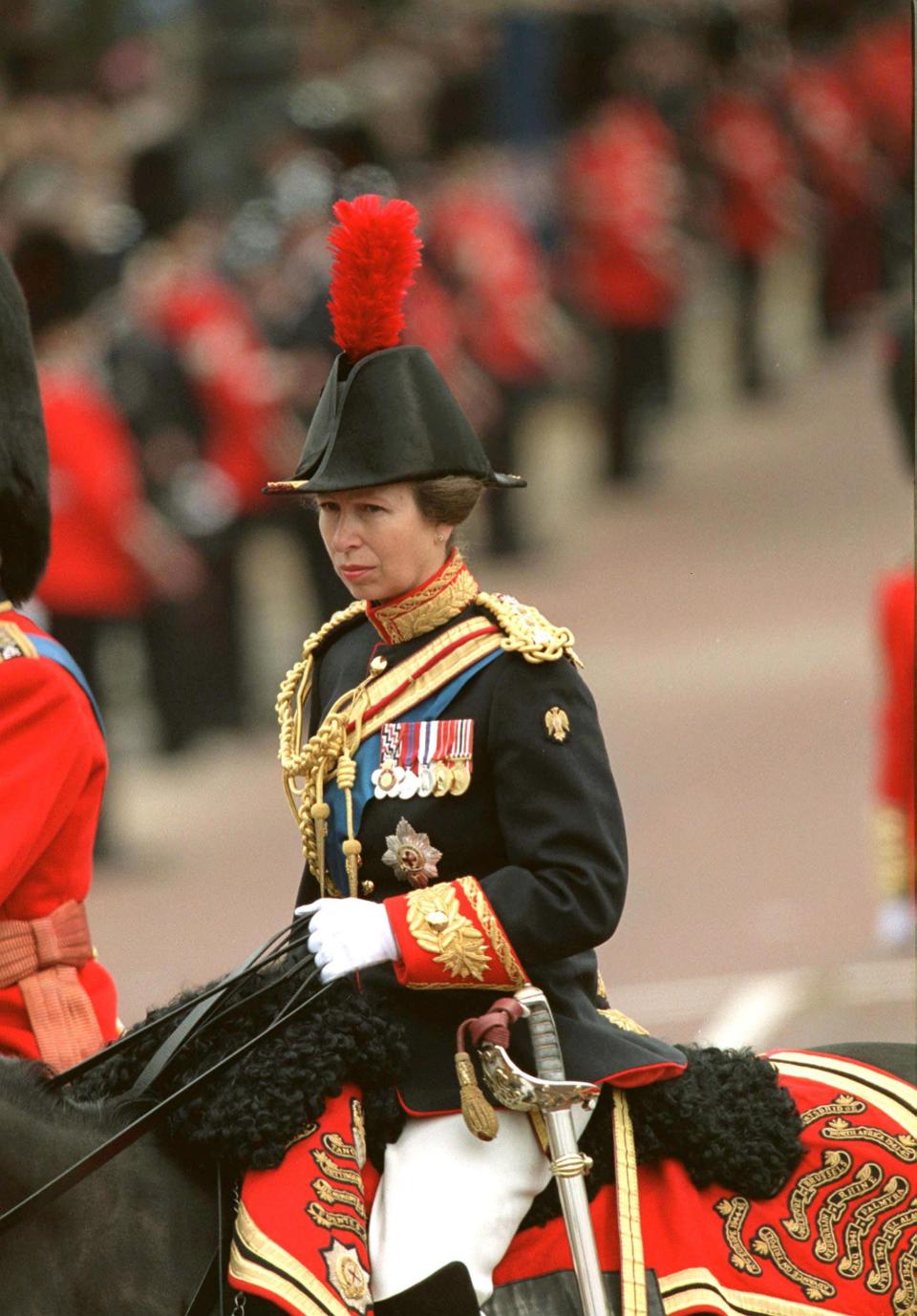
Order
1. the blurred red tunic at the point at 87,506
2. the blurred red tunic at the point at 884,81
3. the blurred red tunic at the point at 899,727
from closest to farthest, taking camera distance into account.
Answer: the blurred red tunic at the point at 899,727 → the blurred red tunic at the point at 87,506 → the blurred red tunic at the point at 884,81

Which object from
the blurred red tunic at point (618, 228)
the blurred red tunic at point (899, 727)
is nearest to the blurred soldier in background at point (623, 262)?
the blurred red tunic at point (618, 228)

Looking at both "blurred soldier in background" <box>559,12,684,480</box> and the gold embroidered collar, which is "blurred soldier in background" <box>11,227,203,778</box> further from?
"blurred soldier in background" <box>559,12,684,480</box>

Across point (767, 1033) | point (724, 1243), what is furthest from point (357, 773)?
point (767, 1033)

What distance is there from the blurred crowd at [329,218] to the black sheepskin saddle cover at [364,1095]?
3.66 meters

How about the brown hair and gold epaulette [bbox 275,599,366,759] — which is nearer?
the brown hair

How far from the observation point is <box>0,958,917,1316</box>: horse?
10.7 feet

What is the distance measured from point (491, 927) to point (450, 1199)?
0.35 meters

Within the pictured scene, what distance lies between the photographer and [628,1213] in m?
3.45

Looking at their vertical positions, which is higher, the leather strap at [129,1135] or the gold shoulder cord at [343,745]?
the gold shoulder cord at [343,745]

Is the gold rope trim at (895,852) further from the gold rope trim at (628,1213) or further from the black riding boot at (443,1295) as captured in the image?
the black riding boot at (443,1295)

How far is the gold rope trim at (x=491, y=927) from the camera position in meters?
3.33

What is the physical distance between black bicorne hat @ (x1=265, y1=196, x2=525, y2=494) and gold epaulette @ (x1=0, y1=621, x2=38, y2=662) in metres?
0.61

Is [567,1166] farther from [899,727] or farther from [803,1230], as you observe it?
[899,727]

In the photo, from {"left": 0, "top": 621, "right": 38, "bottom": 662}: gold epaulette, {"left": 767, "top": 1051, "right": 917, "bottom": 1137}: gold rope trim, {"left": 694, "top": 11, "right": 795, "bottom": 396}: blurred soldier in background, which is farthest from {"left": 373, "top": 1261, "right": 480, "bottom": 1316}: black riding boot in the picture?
{"left": 694, "top": 11, "right": 795, "bottom": 396}: blurred soldier in background
